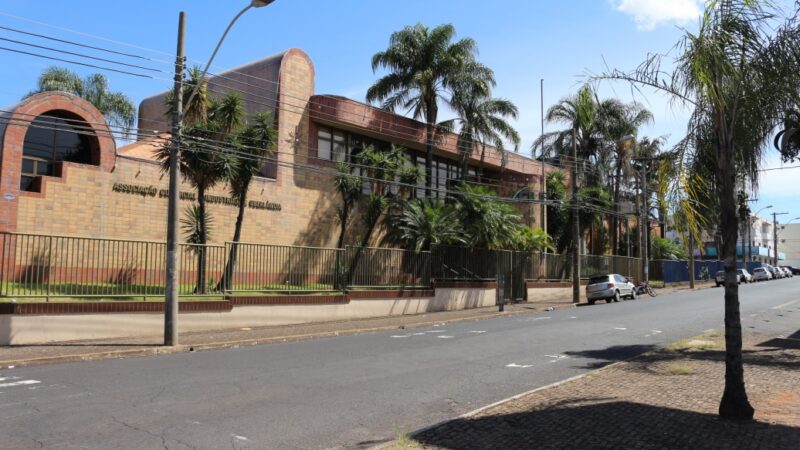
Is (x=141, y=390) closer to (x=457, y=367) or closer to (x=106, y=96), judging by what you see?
(x=457, y=367)

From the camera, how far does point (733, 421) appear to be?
21.9 ft

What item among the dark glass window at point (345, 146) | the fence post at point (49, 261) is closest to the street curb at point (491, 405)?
the fence post at point (49, 261)

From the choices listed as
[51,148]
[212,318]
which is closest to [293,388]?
[212,318]

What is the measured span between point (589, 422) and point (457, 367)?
Result: 4536mm

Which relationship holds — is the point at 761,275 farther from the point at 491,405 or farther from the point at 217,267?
the point at 491,405

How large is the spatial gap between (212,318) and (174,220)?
4.10m

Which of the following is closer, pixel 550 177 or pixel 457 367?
pixel 457 367

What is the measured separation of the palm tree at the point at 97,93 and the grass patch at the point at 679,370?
108ft

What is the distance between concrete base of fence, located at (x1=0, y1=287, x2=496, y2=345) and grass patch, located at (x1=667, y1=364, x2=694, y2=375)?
12.6 m

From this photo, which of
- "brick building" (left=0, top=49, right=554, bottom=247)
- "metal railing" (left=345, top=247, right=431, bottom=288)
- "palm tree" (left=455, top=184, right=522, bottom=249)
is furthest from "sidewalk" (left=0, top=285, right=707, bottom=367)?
"palm tree" (left=455, top=184, right=522, bottom=249)

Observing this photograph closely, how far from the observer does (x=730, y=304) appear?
6.98 metres

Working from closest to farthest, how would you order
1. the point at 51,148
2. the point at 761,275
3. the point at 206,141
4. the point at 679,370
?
1. the point at 679,370
2. the point at 206,141
3. the point at 51,148
4. the point at 761,275

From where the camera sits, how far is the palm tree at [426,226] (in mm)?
27453

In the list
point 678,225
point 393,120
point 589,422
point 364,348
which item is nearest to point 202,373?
point 364,348
